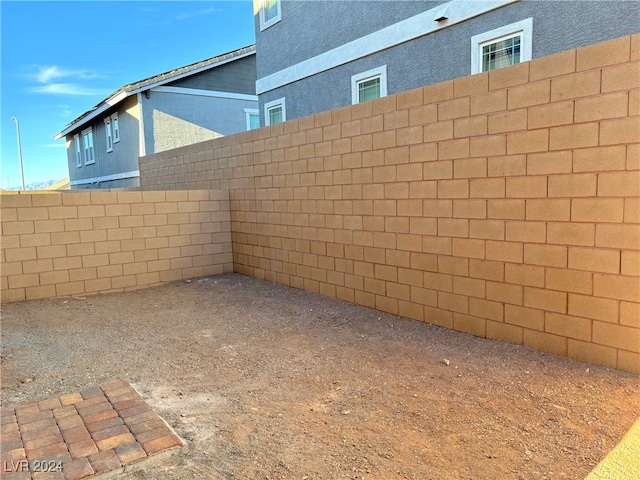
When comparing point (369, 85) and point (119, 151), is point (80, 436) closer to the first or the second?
point (369, 85)

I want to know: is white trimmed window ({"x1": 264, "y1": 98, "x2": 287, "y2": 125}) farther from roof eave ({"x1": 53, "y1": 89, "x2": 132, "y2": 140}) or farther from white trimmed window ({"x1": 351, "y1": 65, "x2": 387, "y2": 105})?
roof eave ({"x1": 53, "y1": 89, "x2": 132, "y2": 140})

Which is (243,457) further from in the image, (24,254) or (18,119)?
(18,119)

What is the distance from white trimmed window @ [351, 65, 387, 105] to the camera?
8.98 m

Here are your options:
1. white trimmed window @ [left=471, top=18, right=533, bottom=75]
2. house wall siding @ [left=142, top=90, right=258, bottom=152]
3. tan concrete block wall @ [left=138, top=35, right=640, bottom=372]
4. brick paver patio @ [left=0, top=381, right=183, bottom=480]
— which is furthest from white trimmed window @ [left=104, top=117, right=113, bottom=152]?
brick paver patio @ [left=0, top=381, right=183, bottom=480]

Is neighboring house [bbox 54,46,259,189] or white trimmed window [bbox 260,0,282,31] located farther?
neighboring house [bbox 54,46,259,189]

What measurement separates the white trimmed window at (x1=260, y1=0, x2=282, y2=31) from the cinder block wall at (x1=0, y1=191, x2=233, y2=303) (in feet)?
19.0

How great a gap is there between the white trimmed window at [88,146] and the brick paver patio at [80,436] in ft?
67.8

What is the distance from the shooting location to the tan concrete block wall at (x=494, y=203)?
3.61 meters

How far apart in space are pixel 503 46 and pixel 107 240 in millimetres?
7152

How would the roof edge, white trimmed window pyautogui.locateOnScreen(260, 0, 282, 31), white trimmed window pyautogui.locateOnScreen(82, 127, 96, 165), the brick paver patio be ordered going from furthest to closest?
white trimmed window pyautogui.locateOnScreen(82, 127, 96, 165) < the roof edge < white trimmed window pyautogui.locateOnScreen(260, 0, 282, 31) < the brick paver patio

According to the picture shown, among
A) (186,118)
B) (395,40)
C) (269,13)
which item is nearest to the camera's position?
(395,40)

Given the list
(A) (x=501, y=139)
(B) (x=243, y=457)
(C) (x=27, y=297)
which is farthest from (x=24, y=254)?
(A) (x=501, y=139)

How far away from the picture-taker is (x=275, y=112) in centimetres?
1215

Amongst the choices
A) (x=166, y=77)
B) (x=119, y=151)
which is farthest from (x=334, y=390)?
(x=119, y=151)
